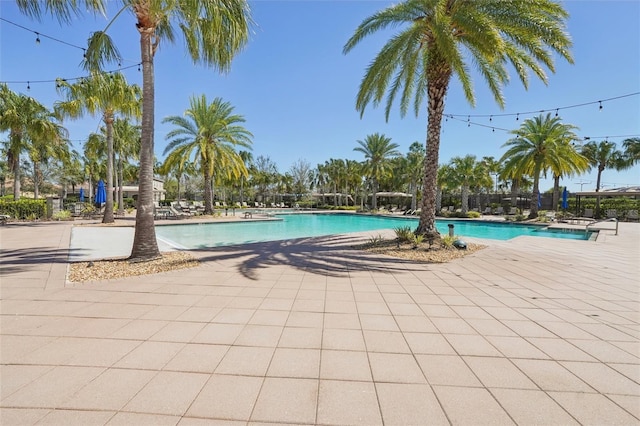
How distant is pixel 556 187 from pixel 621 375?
97.2ft

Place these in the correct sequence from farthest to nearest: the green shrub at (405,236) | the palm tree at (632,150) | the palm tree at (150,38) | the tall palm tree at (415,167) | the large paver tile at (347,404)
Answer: the palm tree at (632,150), the tall palm tree at (415,167), the green shrub at (405,236), the palm tree at (150,38), the large paver tile at (347,404)

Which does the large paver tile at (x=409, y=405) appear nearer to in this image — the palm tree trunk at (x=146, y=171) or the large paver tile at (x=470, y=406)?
the large paver tile at (x=470, y=406)

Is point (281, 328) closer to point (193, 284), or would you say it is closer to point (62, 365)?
A: point (62, 365)

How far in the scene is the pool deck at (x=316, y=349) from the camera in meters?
2.14

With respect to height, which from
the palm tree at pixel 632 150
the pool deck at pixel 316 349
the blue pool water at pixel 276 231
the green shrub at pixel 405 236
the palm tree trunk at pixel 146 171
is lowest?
the blue pool water at pixel 276 231

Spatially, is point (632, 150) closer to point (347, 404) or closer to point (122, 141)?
point (347, 404)

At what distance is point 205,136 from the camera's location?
21188mm

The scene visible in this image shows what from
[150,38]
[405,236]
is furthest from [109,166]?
[405,236]

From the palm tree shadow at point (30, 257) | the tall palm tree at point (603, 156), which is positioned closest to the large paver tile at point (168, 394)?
the palm tree shadow at point (30, 257)

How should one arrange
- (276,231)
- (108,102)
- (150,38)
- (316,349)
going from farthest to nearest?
(276,231) < (108,102) < (150,38) < (316,349)

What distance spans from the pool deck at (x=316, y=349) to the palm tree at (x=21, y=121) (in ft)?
53.0

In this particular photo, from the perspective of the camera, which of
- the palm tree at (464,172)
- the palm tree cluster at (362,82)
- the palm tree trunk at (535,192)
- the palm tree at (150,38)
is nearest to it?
the palm tree at (150,38)

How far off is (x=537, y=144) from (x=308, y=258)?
67.5 ft

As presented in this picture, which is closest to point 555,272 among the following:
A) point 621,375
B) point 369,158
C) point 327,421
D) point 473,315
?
point 473,315
